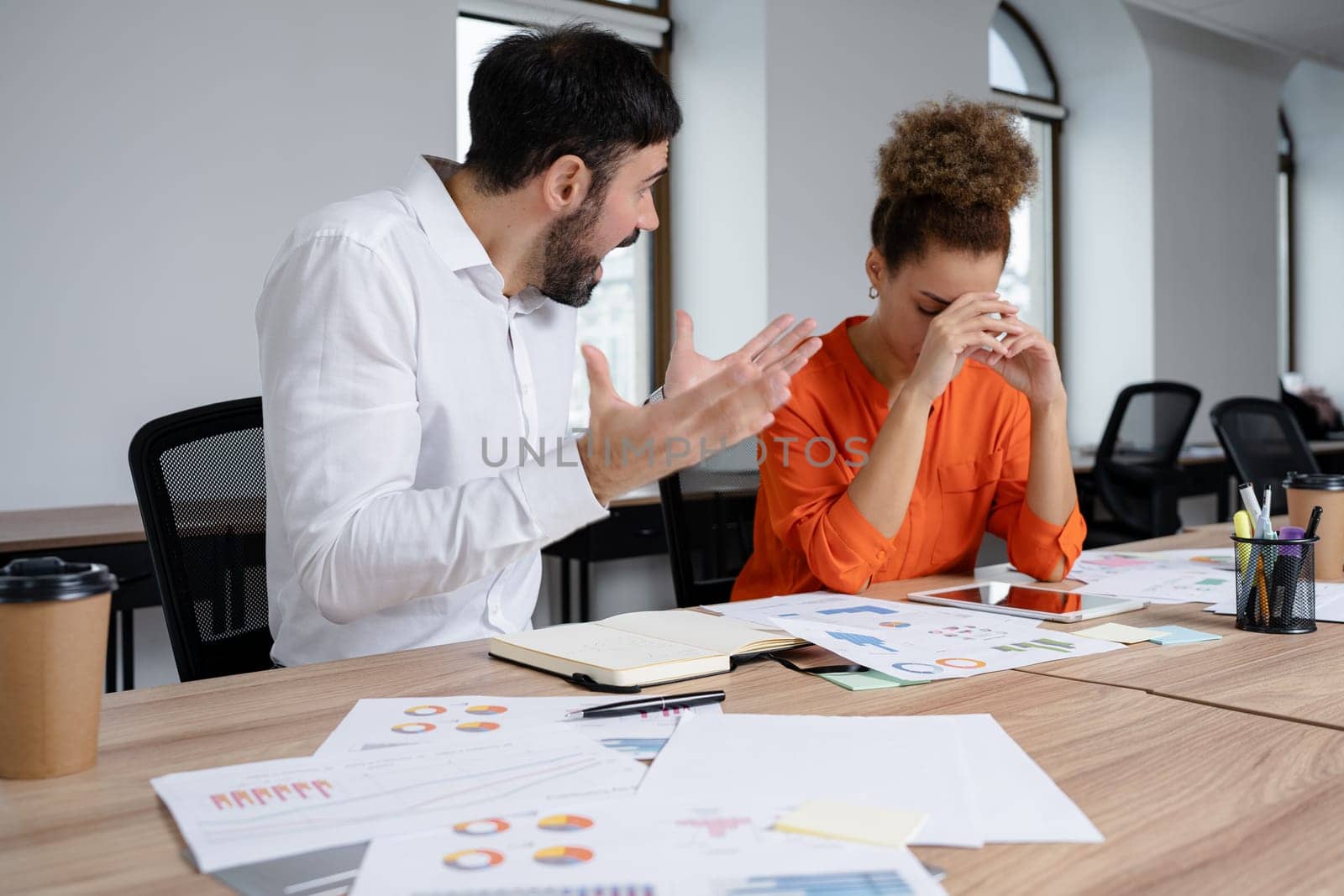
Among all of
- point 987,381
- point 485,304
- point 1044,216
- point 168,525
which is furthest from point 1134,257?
point 168,525

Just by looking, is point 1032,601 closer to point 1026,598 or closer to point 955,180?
point 1026,598

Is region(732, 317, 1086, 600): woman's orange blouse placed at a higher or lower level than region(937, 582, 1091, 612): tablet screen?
higher

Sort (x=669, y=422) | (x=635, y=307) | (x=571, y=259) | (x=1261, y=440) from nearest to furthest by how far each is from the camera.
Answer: (x=669, y=422) < (x=571, y=259) < (x=1261, y=440) < (x=635, y=307)

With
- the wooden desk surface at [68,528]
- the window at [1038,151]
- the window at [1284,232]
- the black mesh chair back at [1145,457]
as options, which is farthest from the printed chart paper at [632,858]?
the window at [1284,232]

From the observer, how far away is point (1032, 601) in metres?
1.39

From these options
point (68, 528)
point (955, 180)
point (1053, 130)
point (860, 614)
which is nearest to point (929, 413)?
point (955, 180)

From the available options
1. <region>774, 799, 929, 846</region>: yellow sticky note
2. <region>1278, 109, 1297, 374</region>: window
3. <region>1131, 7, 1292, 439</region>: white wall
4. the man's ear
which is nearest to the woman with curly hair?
the man's ear

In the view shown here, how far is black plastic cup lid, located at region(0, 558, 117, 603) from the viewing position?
0.72 m

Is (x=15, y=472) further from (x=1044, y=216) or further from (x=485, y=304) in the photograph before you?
(x=1044, y=216)

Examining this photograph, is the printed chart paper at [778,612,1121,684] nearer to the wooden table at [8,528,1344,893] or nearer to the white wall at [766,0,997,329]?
the wooden table at [8,528,1344,893]

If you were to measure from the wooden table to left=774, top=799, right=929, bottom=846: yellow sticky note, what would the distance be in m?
0.02

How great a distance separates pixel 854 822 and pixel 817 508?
3.28 ft

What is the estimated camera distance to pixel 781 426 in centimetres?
175

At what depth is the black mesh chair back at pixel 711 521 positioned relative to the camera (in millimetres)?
1755
